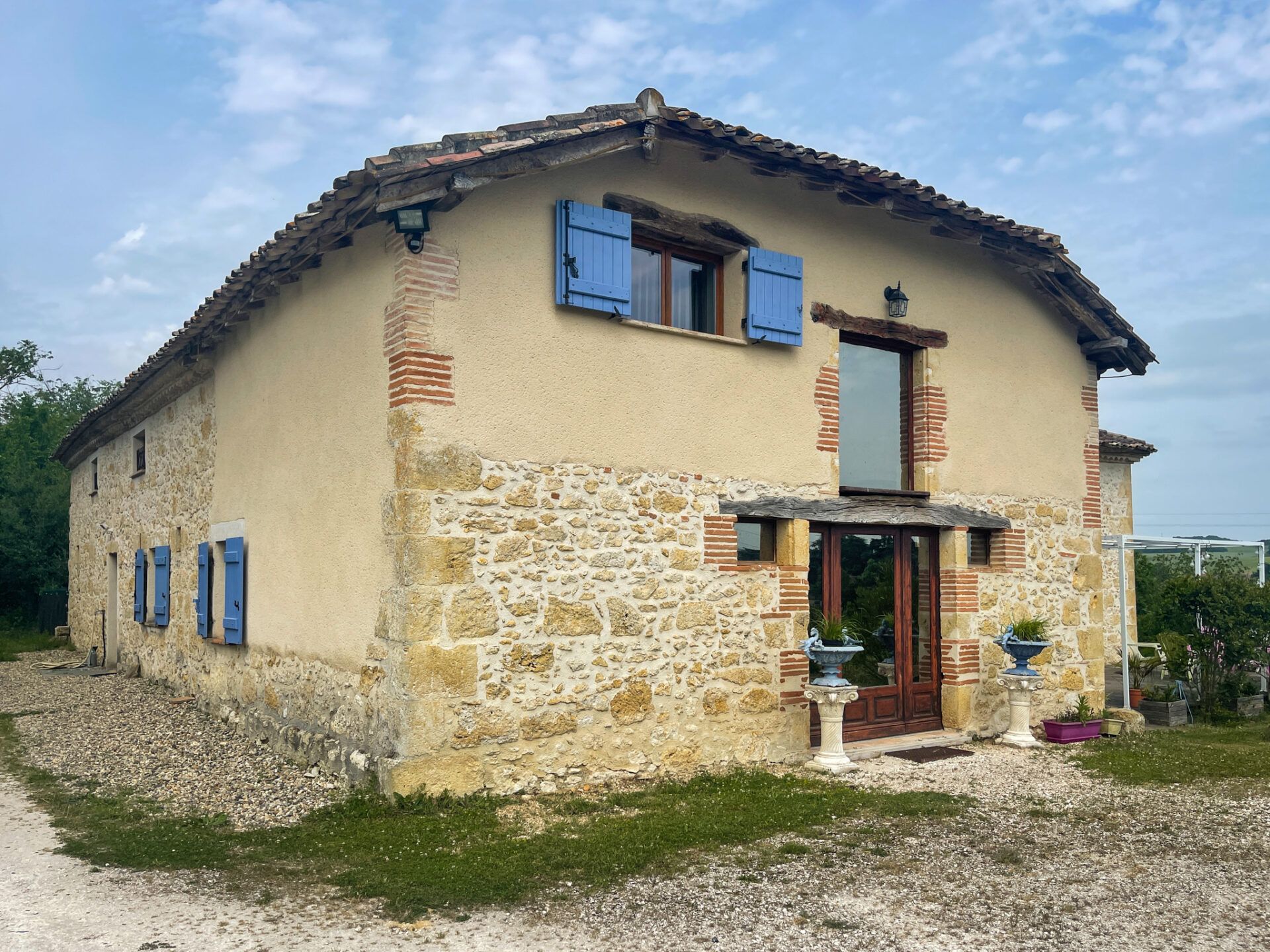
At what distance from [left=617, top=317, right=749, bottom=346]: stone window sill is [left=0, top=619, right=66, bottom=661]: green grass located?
14370mm

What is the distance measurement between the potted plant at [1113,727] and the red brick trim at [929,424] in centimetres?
326

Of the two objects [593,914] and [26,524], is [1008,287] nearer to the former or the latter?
[593,914]

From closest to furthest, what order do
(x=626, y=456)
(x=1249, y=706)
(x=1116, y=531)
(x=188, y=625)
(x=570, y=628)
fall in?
(x=570, y=628), (x=626, y=456), (x=188, y=625), (x=1249, y=706), (x=1116, y=531)

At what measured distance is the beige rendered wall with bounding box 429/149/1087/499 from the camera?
650cm

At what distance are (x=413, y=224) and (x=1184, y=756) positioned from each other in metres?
7.83

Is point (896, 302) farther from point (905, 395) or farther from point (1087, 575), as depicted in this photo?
point (1087, 575)

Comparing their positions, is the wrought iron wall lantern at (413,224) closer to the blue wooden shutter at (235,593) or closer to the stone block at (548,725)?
the stone block at (548,725)

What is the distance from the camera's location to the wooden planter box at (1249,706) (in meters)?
10.7

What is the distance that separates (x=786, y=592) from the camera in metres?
7.77

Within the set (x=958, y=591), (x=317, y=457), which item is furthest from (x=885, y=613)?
(x=317, y=457)

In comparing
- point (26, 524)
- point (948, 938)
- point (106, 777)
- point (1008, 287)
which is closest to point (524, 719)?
point (948, 938)

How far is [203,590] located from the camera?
31.8 feet

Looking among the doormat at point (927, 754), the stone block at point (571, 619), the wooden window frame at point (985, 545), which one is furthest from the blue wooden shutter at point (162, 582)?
the wooden window frame at point (985, 545)

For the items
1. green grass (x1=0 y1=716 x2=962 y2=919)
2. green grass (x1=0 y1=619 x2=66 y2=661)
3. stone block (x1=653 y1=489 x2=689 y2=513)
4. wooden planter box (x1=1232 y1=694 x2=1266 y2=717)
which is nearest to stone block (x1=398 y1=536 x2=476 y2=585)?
green grass (x1=0 y1=716 x2=962 y2=919)
